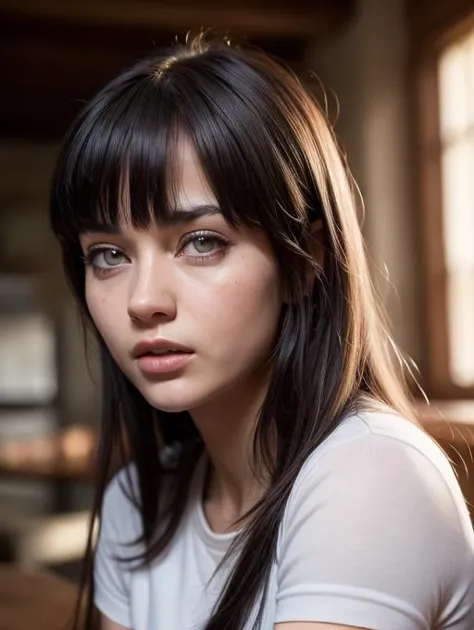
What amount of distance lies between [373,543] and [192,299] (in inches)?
10.2

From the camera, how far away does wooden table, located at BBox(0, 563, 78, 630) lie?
3.92 feet

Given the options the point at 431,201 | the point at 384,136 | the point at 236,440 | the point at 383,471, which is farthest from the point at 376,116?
the point at 383,471

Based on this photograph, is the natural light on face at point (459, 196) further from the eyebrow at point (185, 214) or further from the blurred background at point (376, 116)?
the eyebrow at point (185, 214)

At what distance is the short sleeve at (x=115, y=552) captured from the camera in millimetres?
1100

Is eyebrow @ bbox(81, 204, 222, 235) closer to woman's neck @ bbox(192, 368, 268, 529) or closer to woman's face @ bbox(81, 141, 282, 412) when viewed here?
woman's face @ bbox(81, 141, 282, 412)

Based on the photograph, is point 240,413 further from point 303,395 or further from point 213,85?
point 213,85

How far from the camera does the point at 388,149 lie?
3.59 metres

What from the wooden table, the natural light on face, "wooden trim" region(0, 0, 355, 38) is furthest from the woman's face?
"wooden trim" region(0, 0, 355, 38)

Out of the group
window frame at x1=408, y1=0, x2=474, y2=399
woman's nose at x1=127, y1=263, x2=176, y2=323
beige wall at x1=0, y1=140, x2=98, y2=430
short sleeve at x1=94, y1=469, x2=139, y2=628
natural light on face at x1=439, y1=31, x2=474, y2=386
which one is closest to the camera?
woman's nose at x1=127, y1=263, x2=176, y2=323

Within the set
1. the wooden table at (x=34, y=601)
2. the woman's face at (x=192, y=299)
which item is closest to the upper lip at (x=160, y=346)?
the woman's face at (x=192, y=299)

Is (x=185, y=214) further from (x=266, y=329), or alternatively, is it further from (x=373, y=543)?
(x=373, y=543)

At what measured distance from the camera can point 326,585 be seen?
26.8 inches

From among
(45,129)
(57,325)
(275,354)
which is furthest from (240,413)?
(57,325)

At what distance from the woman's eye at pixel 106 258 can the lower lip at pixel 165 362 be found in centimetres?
11
